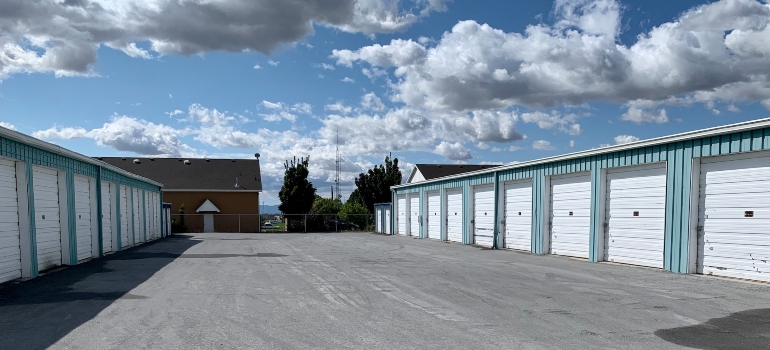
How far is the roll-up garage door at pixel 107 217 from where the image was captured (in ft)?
66.1

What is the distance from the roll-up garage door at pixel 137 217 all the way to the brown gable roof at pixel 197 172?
751 inches

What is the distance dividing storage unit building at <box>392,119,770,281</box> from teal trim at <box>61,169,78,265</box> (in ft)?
52.4

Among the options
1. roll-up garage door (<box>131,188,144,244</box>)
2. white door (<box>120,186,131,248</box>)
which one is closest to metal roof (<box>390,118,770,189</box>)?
white door (<box>120,186,131,248</box>)

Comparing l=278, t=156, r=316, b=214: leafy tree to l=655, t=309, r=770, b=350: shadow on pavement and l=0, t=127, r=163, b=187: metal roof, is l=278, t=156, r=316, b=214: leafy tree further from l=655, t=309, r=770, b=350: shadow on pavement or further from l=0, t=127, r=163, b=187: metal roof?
Result: l=655, t=309, r=770, b=350: shadow on pavement


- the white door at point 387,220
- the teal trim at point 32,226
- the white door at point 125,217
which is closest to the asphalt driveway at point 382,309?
the teal trim at point 32,226

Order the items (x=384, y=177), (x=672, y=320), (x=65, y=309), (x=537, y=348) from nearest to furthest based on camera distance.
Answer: (x=537, y=348) < (x=672, y=320) < (x=65, y=309) < (x=384, y=177)

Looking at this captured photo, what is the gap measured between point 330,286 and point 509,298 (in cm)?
376

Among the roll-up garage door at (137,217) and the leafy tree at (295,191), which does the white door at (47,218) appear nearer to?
the roll-up garage door at (137,217)

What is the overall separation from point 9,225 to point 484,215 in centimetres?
1844

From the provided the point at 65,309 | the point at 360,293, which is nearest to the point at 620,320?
the point at 360,293

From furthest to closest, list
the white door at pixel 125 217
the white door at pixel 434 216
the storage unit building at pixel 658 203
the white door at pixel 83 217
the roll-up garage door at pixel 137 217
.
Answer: the white door at pixel 434 216
the roll-up garage door at pixel 137 217
the white door at pixel 125 217
the white door at pixel 83 217
the storage unit building at pixel 658 203

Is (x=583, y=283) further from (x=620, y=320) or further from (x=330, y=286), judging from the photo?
(x=330, y=286)

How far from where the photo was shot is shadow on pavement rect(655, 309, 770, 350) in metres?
6.38

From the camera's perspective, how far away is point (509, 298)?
9.48 meters
